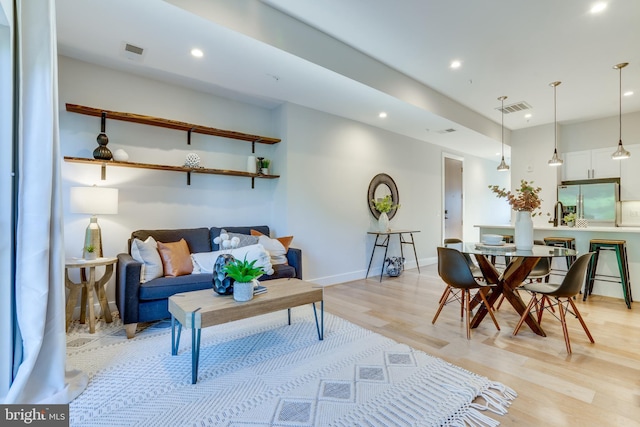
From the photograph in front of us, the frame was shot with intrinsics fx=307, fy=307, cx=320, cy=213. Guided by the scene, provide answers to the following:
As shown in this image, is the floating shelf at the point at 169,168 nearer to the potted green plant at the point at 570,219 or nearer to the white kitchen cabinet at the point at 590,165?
the potted green plant at the point at 570,219

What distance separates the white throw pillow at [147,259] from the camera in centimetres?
284

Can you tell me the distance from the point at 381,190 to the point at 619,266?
3268 millimetres

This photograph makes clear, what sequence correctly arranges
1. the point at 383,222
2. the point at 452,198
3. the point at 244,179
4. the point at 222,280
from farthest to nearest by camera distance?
the point at 452,198 < the point at 383,222 < the point at 244,179 < the point at 222,280

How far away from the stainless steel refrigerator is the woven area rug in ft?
16.9

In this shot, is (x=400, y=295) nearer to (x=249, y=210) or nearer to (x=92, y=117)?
(x=249, y=210)

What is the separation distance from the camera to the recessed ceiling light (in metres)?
2.60

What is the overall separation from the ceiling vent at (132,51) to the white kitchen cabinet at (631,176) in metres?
7.38

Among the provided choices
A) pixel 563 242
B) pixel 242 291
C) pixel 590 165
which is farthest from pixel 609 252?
pixel 242 291

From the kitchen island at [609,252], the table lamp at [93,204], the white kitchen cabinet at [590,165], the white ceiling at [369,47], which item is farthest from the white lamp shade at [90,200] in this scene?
the white kitchen cabinet at [590,165]

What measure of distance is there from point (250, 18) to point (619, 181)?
649 cm

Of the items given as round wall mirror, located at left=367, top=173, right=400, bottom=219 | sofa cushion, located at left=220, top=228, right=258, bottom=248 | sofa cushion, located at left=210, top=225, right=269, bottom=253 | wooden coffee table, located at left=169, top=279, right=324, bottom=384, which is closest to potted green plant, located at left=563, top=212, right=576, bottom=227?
round wall mirror, located at left=367, top=173, right=400, bottom=219

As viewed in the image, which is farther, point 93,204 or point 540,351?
point 93,204

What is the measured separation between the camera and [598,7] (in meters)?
2.64

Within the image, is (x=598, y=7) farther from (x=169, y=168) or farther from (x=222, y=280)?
(x=169, y=168)
